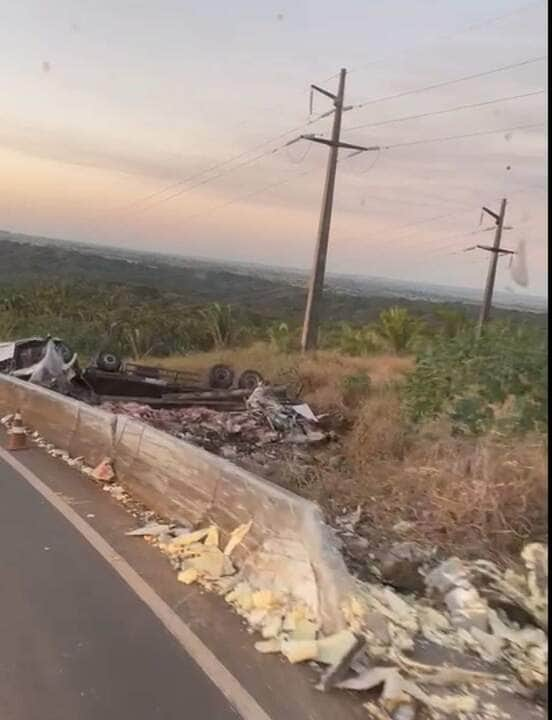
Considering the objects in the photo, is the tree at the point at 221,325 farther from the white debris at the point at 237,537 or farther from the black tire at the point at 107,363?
the white debris at the point at 237,537

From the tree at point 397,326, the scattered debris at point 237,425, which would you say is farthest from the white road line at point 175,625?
the tree at point 397,326

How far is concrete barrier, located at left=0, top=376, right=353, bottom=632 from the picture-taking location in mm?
4811

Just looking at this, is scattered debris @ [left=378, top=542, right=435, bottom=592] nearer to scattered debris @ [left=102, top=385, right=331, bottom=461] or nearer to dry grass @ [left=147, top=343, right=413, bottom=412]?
scattered debris @ [left=102, top=385, right=331, bottom=461]

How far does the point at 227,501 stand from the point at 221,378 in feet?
42.9

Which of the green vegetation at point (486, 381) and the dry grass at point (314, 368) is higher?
the green vegetation at point (486, 381)

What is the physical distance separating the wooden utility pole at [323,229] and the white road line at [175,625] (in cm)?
1917

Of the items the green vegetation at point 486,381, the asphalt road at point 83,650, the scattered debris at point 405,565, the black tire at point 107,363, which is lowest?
the black tire at point 107,363

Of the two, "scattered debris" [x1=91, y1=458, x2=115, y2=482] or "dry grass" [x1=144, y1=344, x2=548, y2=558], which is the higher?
"dry grass" [x1=144, y1=344, x2=548, y2=558]

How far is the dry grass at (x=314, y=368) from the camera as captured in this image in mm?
17469

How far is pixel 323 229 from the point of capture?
2603cm

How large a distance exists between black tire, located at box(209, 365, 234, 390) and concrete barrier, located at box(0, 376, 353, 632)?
8615 mm

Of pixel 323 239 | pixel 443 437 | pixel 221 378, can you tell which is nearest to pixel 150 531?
pixel 443 437

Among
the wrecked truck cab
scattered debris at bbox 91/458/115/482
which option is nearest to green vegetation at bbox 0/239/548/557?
scattered debris at bbox 91/458/115/482

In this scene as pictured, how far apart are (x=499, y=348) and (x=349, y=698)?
18.1ft
